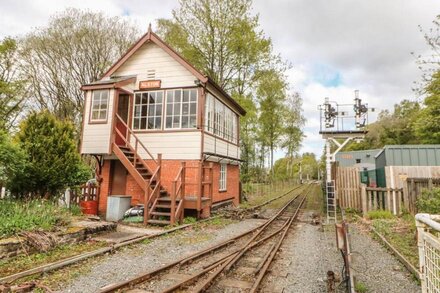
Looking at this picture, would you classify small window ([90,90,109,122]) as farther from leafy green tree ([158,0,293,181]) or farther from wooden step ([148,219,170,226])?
leafy green tree ([158,0,293,181])

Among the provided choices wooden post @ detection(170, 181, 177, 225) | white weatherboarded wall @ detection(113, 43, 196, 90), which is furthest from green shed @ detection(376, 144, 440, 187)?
wooden post @ detection(170, 181, 177, 225)

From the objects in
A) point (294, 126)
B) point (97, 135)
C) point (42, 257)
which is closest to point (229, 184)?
point (97, 135)

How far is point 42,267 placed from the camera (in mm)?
5352

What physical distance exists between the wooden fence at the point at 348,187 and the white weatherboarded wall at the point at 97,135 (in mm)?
11577

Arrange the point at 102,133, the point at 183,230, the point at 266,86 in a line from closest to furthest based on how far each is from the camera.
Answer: the point at 183,230 → the point at 102,133 → the point at 266,86

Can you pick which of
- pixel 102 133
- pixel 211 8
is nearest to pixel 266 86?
pixel 211 8

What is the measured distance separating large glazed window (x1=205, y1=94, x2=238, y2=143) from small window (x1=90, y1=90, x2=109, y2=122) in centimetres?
464

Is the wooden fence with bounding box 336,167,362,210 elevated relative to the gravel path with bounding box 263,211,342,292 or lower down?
elevated

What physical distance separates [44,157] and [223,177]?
8857 millimetres

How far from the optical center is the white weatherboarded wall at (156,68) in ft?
42.9

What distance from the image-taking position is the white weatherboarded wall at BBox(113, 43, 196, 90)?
13.1 m

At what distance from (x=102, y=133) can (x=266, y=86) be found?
2014cm

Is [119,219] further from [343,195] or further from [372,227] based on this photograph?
[343,195]

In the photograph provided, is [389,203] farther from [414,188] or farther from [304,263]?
[304,263]
